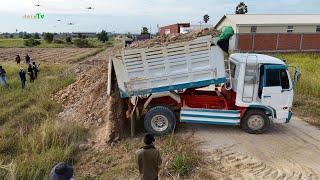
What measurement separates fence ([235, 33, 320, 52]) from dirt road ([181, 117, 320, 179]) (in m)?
27.7

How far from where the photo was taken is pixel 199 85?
11.8m

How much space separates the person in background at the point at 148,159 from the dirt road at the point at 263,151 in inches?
101

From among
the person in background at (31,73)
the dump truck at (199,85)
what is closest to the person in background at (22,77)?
the person in background at (31,73)

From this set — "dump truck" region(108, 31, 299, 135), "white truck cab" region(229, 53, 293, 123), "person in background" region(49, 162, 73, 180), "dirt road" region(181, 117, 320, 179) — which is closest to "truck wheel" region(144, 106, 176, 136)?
"dump truck" region(108, 31, 299, 135)

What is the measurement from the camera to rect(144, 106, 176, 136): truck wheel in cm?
Answer: 1198

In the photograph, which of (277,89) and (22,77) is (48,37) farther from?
(277,89)

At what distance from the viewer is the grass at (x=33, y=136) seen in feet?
33.1

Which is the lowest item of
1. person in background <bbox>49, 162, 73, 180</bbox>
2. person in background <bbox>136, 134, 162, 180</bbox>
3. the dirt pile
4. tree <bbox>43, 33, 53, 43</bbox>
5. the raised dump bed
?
tree <bbox>43, 33, 53, 43</bbox>

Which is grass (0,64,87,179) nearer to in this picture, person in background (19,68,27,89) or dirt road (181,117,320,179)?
person in background (19,68,27,89)

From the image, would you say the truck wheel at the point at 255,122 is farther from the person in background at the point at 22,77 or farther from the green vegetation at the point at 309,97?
the person in background at the point at 22,77

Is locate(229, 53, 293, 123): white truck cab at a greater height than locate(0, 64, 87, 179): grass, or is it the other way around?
locate(229, 53, 293, 123): white truck cab

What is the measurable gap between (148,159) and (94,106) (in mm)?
7891

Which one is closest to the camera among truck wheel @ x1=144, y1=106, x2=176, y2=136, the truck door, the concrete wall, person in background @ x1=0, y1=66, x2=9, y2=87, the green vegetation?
the truck door

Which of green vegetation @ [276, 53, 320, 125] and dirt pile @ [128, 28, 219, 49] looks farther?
green vegetation @ [276, 53, 320, 125]
